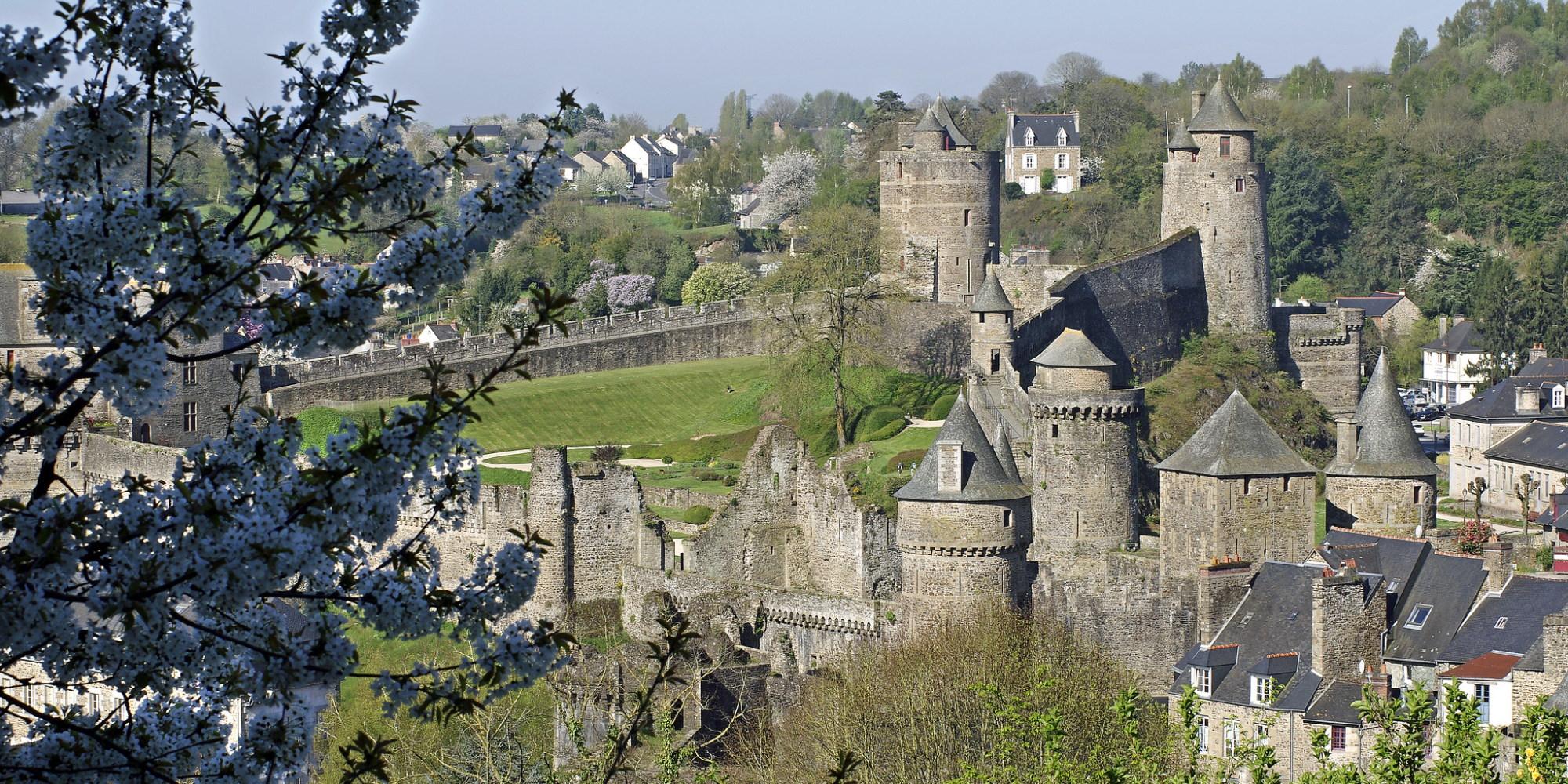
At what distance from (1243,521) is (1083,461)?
4006 mm

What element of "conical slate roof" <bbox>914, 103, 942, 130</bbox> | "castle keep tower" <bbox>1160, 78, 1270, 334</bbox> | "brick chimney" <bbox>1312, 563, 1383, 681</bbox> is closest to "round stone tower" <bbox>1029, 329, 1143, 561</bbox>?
"brick chimney" <bbox>1312, 563, 1383, 681</bbox>

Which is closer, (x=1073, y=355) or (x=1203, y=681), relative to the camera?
(x=1203, y=681)

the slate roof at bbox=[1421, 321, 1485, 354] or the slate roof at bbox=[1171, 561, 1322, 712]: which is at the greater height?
the slate roof at bbox=[1421, 321, 1485, 354]

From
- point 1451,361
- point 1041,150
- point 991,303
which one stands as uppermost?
point 1041,150

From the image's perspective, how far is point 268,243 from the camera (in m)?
8.38

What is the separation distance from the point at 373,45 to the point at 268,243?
0.86m

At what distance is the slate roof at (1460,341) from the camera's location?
72.2 meters

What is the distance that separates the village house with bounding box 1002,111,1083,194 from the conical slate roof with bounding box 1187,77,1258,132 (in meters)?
37.7

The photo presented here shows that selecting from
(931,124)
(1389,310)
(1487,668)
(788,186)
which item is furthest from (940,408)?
(788,186)

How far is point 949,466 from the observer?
1298 inches

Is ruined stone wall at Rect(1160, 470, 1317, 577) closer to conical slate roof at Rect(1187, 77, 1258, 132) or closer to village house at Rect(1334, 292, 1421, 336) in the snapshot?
conical slate roof at Rect(1187, 77, 1258, 132)

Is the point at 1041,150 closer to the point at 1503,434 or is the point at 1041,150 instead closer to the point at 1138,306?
the point at 1503,434

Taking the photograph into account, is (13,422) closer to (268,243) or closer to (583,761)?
(268,243)

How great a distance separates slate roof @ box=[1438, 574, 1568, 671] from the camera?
94.4ft
